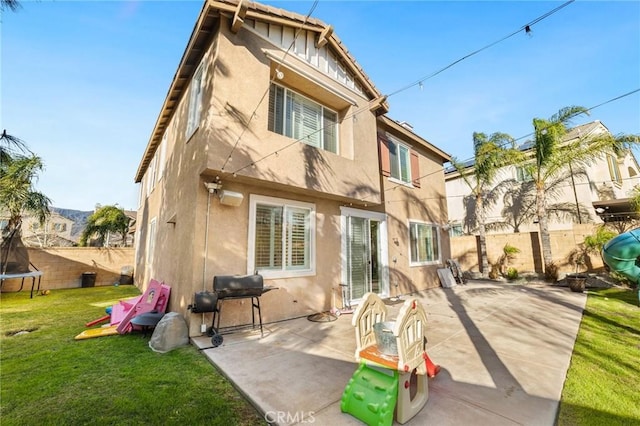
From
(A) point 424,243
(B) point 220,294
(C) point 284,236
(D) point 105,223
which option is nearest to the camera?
(B) point 220,294

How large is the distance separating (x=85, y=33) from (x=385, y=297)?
37.6 ft

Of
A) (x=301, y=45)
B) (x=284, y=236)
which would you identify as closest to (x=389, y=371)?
(x=284, y=236)

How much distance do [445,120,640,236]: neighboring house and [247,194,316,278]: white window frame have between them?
14.0 m

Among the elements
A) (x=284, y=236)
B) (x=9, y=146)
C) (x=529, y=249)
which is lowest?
(x=529, y=249)

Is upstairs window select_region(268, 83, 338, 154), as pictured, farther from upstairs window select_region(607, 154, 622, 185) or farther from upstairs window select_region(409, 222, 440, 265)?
upstairs window select_region(607, 154, 622, 185)

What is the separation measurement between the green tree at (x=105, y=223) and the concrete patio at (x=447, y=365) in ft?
79.4

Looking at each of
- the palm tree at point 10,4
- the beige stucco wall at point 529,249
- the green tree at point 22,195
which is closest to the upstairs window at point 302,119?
the palm tree at point 10,4

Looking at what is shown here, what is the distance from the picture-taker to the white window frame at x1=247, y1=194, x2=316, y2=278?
6122mm

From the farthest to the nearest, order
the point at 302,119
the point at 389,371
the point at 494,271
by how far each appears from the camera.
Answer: the point at 494,271, the point at 302,119, the point at 389,371

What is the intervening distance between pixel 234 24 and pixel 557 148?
48.0 ft

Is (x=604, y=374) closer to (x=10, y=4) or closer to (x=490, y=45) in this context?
(x=490, y=45)

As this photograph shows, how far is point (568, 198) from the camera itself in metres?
14.1

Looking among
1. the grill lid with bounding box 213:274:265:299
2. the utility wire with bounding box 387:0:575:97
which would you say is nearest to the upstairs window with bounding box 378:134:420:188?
the utility wire with bounding box 387:0:575:97

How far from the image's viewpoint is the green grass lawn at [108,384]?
9.00 feet
